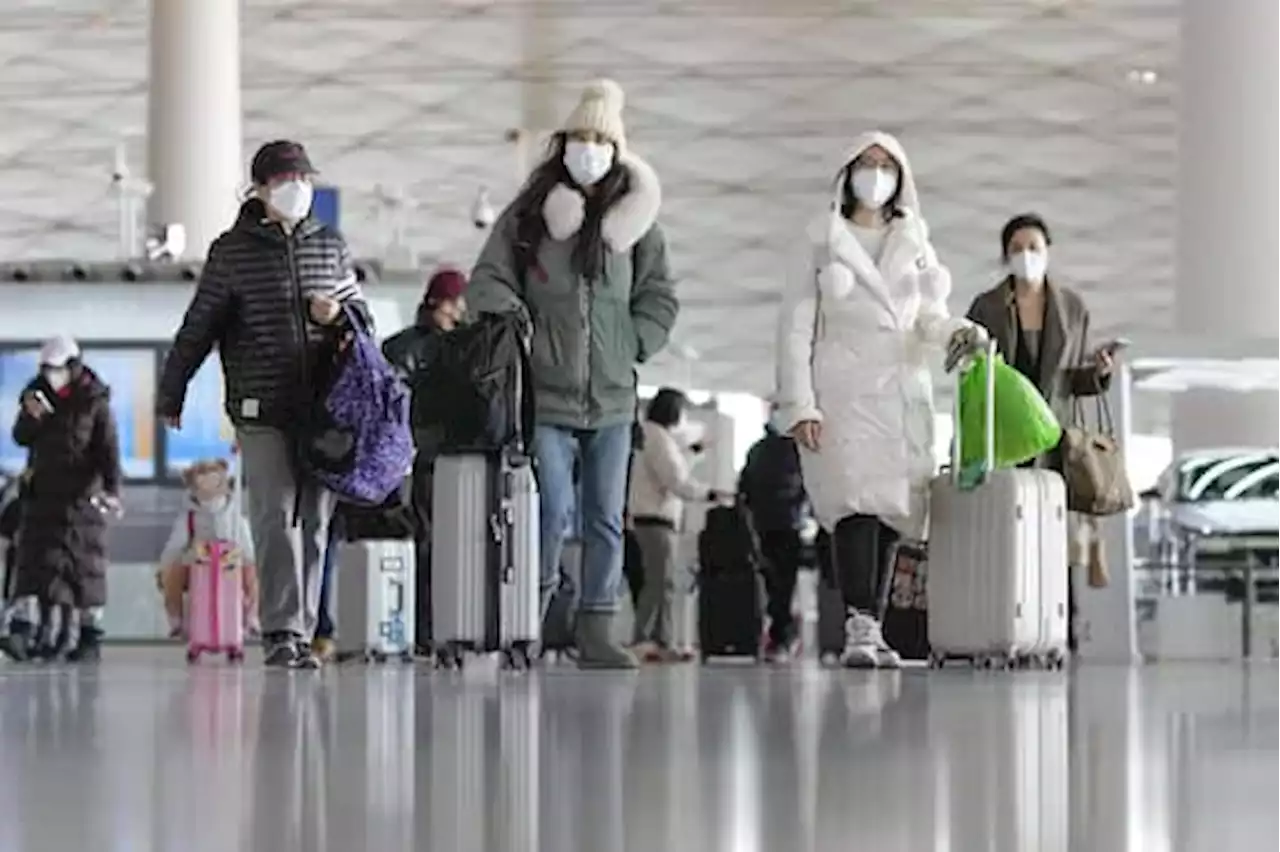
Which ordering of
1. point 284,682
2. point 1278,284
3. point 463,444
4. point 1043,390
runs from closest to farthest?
point 284,682 < point 463,444 < point 1043,390 < point 1278,284

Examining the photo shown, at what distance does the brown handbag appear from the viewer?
12.1 meters

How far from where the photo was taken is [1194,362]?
15.9 metres

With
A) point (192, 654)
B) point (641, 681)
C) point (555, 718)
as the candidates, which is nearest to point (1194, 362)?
point (192, 654)

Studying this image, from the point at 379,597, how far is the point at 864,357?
436 cm

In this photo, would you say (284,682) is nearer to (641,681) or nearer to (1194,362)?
(641,681)

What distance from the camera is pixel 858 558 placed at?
1123cm

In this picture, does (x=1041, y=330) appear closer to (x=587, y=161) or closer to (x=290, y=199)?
(x=587, y=161)

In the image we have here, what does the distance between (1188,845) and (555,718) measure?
328cm

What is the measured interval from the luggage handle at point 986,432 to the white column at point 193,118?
74.8 ft

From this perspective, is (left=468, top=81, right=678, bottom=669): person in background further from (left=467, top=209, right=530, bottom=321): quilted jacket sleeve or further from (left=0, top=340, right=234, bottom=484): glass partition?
(left=0, top=340, right=234, bottom=484): glass partition

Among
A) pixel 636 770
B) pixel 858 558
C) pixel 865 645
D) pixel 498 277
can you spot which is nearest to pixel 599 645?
pixel 865 645

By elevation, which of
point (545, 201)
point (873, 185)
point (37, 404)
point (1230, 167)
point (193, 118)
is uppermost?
point (193, 118)

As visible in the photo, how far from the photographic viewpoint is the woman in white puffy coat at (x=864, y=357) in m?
11.0

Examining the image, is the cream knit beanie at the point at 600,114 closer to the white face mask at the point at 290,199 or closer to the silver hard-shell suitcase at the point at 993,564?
the white face mask at the point at 290,199
